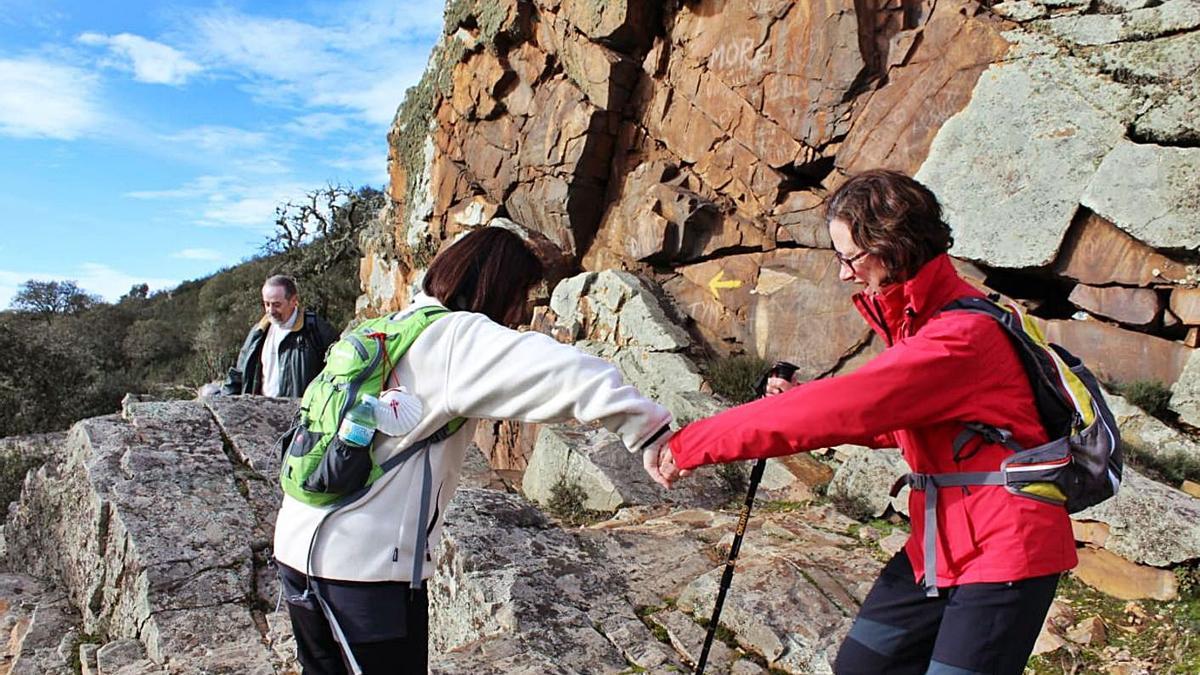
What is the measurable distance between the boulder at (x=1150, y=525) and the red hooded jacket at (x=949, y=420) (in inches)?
120

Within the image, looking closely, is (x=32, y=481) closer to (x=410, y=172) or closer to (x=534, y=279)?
(x=534, y=279)

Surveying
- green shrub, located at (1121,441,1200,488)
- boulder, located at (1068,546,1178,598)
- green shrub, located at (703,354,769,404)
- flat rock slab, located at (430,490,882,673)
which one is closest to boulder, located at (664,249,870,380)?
green shrub, located at (703,354,769,404)

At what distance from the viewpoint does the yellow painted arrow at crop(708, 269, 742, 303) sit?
10.1 meters

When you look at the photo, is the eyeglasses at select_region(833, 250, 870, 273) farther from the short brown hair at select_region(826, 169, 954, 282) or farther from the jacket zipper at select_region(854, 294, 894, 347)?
the jacket zipper at select_region(854, 294, 894, 347)

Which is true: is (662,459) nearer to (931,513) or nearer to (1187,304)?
(931,513)

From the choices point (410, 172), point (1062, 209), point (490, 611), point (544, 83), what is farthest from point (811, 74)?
point (410, 172)

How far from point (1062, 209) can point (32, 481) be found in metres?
8.85

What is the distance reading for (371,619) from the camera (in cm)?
224

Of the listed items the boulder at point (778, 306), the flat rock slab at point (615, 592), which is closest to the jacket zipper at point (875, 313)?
the flat rock slab at point (615, 592)

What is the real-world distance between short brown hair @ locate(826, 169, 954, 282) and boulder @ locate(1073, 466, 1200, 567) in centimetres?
321

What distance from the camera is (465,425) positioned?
2.37m

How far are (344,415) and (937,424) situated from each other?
1580mm

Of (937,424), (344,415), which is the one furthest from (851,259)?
(344,415)

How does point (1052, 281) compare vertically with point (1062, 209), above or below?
below
